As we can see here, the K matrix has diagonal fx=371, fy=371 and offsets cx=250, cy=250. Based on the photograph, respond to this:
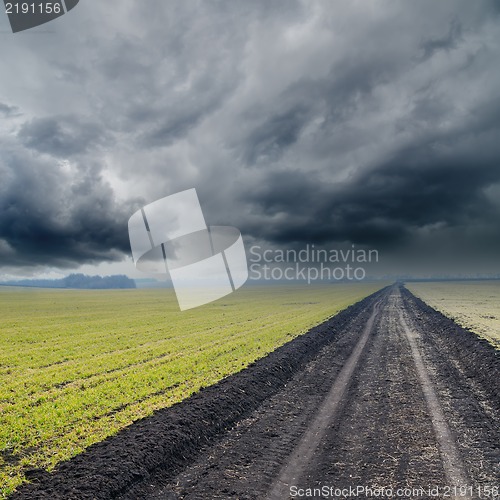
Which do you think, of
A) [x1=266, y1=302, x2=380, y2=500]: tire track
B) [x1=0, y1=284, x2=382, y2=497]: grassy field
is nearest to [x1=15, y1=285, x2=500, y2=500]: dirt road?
[x1=266, y1=302, x2=380, y2=500]: tire track

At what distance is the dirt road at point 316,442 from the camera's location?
283 inches

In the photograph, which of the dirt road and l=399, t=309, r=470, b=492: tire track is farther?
l=399, t=309, r=470, b=492: tire track

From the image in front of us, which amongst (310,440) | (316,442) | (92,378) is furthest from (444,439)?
(92,378)

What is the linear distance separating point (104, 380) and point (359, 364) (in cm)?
1189

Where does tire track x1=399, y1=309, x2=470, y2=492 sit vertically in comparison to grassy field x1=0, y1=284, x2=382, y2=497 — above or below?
below

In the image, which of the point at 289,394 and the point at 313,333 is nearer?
the point at 289,394

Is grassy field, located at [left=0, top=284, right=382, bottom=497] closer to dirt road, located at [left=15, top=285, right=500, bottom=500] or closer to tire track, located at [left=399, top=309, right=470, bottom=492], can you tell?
dirt road, located at [left=15, top=285, right=500, bottom=500]

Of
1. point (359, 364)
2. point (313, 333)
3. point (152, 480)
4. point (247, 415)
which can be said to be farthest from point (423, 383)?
point (313, 333)

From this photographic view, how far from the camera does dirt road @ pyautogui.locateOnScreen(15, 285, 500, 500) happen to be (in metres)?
7.18

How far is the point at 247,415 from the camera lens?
452 inches

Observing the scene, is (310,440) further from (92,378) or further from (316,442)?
(92,378)

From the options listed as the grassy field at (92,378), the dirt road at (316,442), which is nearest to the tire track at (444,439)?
the dirt road at (316,442)

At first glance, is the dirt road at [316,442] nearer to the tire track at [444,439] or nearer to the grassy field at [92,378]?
the tire track at [444,439]

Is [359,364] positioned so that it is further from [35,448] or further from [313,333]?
[35,448]
